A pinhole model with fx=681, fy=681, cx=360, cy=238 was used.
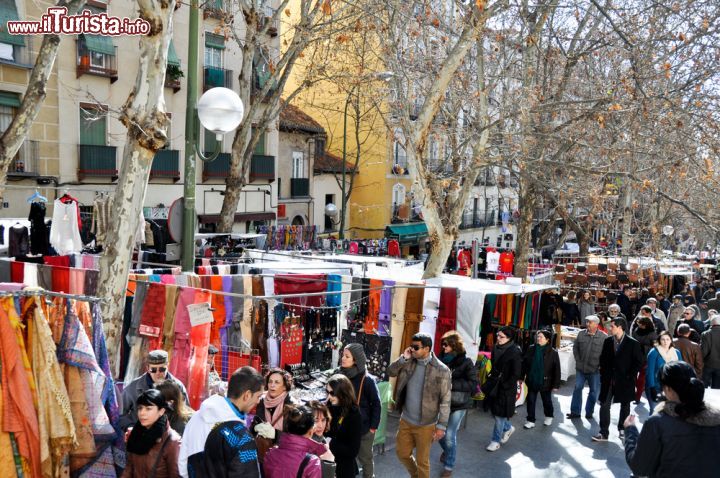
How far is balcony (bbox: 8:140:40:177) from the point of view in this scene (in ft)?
59.3

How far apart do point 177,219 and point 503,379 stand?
4.21 metres

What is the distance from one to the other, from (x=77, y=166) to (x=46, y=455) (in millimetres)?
16821

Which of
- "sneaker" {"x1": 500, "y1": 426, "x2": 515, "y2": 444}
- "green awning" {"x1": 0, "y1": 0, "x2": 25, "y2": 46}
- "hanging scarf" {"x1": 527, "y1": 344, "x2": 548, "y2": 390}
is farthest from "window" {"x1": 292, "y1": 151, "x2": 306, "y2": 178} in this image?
"sneaker" {"x1": 500, "y1": 426, "x2": 515, "y2": 444}

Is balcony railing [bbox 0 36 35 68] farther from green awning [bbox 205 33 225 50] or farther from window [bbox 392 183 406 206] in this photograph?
window [bbox 392 183 406 206]

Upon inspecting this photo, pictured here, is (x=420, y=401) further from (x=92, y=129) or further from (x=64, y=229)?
(x=92, y=129)

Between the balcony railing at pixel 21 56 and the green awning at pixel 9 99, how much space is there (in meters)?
0.80

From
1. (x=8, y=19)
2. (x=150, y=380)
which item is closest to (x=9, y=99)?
(x=8, y=19)

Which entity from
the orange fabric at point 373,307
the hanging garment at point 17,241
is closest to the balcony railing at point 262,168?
the hanging garment at point 17,241

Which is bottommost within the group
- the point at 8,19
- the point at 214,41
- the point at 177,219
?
the point at 177,219

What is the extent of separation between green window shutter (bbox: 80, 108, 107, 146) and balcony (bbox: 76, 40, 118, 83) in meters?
1.10

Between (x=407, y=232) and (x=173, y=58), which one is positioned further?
(x=407, y=232)

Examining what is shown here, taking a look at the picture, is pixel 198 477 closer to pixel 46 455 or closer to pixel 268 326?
pixel 46 455

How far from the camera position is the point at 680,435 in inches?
155

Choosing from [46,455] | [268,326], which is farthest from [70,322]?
[268,326]
